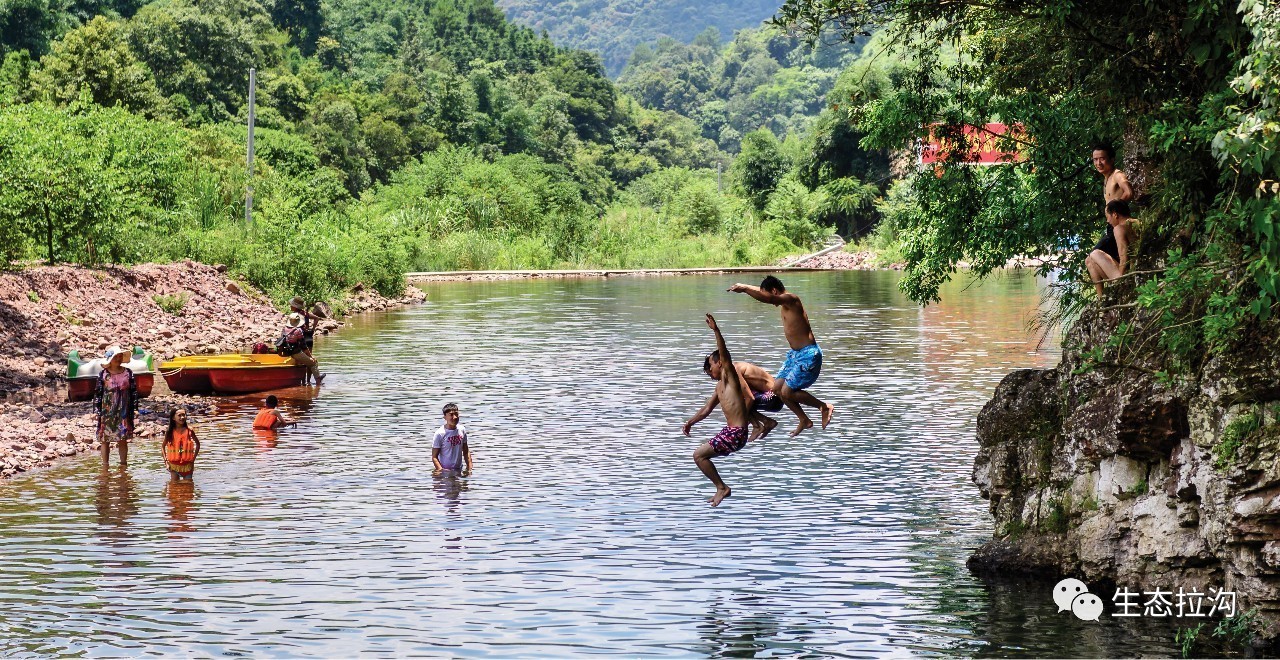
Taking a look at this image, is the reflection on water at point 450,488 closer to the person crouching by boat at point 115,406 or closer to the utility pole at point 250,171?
the person crouching by boat at point 115,406

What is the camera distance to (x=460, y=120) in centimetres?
12088

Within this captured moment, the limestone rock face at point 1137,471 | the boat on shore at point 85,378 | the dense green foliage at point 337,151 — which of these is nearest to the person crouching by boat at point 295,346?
the boat on shore at point 85,378

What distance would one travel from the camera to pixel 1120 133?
57.3 ft

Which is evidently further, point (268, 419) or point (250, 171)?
point (250, 171)

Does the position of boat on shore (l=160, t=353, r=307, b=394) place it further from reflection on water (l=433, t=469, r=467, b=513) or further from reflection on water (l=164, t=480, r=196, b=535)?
reflection on water (l=433, t=469, r=467, b=513)

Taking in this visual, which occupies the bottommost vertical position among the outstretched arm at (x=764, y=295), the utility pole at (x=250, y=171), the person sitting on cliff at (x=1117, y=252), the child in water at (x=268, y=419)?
the child in water at (x=268, y=419)

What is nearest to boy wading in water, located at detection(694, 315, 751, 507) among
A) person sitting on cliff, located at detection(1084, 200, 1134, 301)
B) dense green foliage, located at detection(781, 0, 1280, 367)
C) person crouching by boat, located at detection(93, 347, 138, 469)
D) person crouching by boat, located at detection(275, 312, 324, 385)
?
person sitting on cliff, located at detection(1084, 200, 1134, 301)

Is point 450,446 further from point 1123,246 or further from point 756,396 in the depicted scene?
point 1123,246

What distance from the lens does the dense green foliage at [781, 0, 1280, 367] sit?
12.5 metres

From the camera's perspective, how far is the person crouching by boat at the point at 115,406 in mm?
21641

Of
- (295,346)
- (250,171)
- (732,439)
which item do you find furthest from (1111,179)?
(250,171)

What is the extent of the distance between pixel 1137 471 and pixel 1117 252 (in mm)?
2511

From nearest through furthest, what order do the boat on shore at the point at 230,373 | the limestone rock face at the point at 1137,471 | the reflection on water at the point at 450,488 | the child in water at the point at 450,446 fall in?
the limestone rock face at the point at 1137,471 → the reflection on water at the point at 450,488 → the child in water at the point at 450,446 → the boat on shore at the point at 230,373

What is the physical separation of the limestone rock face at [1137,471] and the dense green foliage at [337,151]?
25.3m
